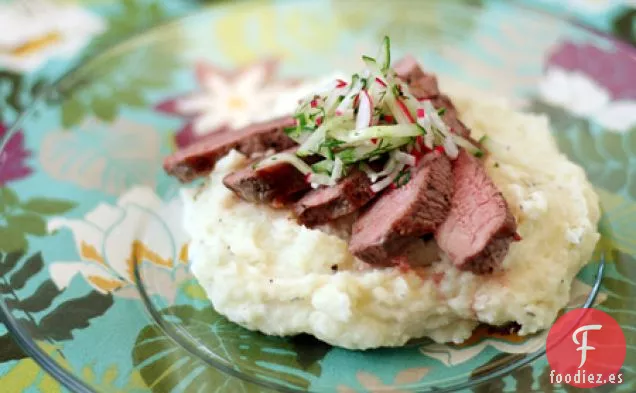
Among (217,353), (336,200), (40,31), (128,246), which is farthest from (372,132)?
(40,31)

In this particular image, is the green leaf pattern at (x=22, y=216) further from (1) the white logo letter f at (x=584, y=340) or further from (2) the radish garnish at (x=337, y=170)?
(1) the white logo letter f at (x=584, y=340)

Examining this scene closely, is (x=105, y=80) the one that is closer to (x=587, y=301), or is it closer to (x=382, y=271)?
(x=382, y=271)

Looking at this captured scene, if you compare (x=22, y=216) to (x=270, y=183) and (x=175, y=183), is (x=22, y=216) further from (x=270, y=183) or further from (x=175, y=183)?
(x=270, y=183)

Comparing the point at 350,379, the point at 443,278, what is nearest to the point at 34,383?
the point at 350,379

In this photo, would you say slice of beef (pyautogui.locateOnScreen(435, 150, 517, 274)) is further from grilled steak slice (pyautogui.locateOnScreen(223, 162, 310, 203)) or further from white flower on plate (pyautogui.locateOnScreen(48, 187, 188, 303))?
white flower on plate (pyautogui.locateOnScreen(48, 187, 188, 303))

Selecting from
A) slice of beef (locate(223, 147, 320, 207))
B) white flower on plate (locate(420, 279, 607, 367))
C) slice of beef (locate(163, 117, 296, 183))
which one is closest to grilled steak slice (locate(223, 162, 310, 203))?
slice of beef (locate(223, 147, 320, 207))

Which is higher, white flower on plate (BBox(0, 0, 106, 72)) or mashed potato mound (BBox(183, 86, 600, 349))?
white flower on plate (BBox(0, 0, 106, 72))
